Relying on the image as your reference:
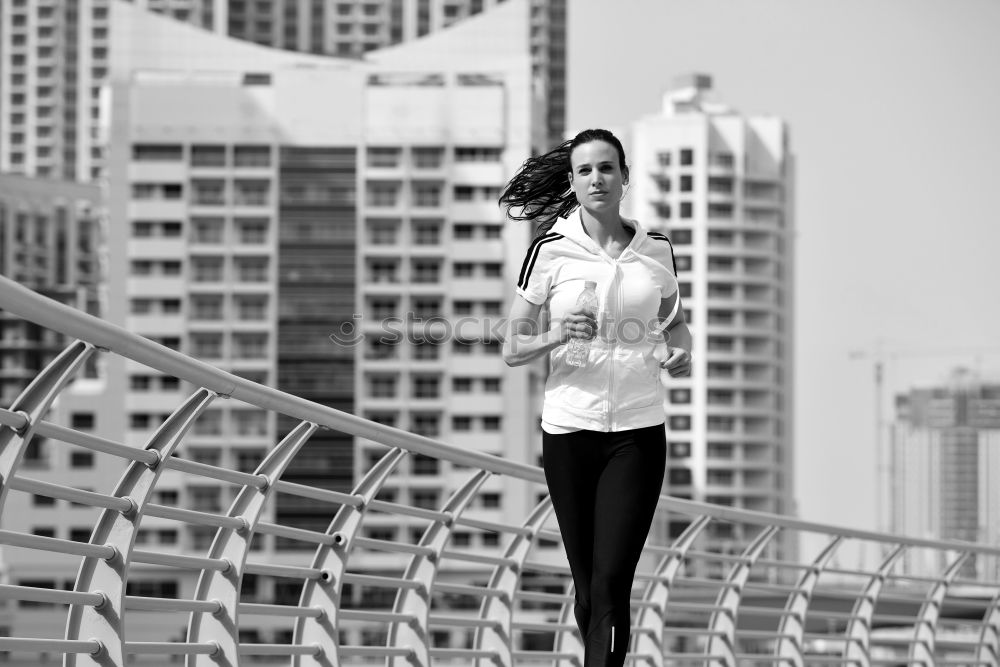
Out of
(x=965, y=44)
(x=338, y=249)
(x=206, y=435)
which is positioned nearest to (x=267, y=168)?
(x=338, y=249)

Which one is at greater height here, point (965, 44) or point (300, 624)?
point (965, 44)

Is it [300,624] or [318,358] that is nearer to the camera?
[300,624]

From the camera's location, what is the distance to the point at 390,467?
5191 mm

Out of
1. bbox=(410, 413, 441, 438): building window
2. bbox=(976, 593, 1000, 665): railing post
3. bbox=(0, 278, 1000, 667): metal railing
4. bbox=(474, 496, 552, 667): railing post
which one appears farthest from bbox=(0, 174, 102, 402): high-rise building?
bbox=(474, 496, 552, 667): railing post

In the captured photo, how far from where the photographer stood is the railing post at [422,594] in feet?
19.0

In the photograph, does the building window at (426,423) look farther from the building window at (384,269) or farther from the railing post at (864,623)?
the railing post at (864,623)

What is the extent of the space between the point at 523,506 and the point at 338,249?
17279mm

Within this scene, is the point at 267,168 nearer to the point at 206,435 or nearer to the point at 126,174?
the point at 126,174

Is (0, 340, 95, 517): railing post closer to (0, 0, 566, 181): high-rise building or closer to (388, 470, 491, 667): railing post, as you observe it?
(388, 470, 491, 667): railing post

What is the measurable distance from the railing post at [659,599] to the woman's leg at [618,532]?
105 inches

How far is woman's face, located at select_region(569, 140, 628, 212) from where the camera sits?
459 cm

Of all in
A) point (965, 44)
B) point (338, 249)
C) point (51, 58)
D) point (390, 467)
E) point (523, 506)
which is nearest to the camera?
point (390, 467)

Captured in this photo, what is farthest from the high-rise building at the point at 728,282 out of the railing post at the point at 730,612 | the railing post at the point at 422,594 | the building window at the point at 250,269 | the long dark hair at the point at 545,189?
the long dark hair at the point at 545,189

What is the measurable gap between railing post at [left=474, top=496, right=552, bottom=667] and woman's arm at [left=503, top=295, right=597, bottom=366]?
1.75 metres
